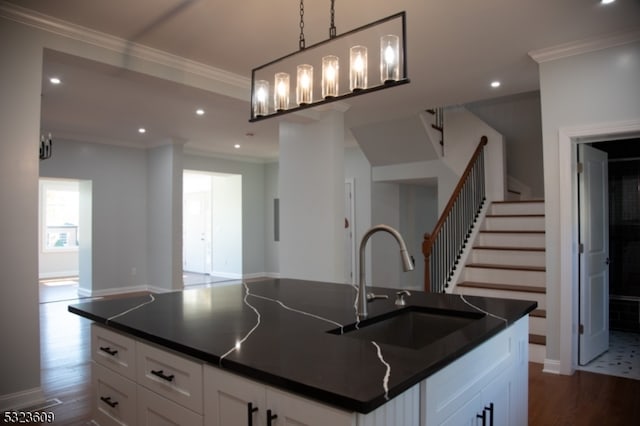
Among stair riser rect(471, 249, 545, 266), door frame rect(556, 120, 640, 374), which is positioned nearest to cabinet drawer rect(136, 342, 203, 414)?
door frame rect(556, 120, 640, 374)

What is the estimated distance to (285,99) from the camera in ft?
7.91

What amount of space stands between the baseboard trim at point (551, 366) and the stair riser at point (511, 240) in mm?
1664

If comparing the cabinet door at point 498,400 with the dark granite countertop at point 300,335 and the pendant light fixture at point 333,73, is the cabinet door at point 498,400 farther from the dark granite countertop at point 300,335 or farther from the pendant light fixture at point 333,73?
the pendant light fixture at point 333,73

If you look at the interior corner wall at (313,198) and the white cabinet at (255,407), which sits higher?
the interior corner wall at (313,198)

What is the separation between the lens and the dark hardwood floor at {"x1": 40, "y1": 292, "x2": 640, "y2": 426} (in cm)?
279

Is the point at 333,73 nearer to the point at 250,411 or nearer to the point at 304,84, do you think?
the point at 304,84

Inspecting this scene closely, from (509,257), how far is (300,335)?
4159 mm

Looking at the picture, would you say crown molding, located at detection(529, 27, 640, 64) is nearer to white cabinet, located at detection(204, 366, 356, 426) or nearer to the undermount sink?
the undermount sink

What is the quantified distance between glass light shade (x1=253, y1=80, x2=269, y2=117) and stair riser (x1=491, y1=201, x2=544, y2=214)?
14.1ft

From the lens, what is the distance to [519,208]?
5621 mm

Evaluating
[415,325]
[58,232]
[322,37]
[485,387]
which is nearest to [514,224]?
[322,37]

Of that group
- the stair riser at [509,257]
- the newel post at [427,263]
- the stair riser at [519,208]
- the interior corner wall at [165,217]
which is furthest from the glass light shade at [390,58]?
the interior corner wall at [165,217]

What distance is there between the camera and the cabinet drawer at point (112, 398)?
1.67 m

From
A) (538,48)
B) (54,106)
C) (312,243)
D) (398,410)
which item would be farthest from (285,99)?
(54,106)
